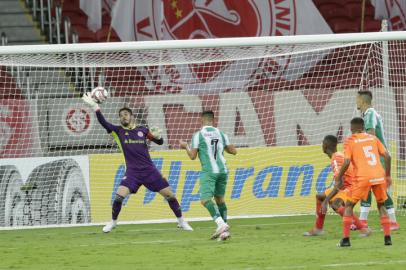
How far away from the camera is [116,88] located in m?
20.2

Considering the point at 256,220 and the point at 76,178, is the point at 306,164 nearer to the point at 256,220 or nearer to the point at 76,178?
the point at 256,220

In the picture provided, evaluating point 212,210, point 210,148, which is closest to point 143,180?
point 210,148

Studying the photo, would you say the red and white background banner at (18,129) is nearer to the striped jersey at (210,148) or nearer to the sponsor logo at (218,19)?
the striped jersey at (210,148)

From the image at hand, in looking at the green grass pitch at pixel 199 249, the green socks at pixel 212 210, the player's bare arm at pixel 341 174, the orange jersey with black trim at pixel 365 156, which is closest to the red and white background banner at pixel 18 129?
the green grass pitch at pixel 199 249

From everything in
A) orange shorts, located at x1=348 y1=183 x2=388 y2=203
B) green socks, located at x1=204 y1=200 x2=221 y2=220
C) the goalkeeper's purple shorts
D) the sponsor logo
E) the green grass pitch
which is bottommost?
the green grass pitch

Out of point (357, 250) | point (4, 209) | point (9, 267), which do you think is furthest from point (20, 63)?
point (357, 250)

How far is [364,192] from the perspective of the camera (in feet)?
38.6

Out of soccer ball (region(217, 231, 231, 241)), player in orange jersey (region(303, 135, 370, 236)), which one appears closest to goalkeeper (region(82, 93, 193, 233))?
soccer ball (region(217, 231, 231, 241))

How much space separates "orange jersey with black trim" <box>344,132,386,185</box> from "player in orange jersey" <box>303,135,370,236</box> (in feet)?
2.78

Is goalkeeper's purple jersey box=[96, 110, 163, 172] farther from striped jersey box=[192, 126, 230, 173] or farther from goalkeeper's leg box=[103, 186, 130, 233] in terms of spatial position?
striped jersey box=[192, 126, 230, 173]

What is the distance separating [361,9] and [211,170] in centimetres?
1140

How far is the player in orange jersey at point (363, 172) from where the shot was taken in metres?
11.7

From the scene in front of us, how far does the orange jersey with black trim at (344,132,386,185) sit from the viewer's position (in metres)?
11.8

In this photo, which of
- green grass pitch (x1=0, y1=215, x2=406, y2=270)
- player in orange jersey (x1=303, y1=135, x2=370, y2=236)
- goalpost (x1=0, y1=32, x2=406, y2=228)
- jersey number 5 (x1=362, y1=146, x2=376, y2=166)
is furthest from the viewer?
goalpost (x1=0, y1=32, x2=406, y2=228)
